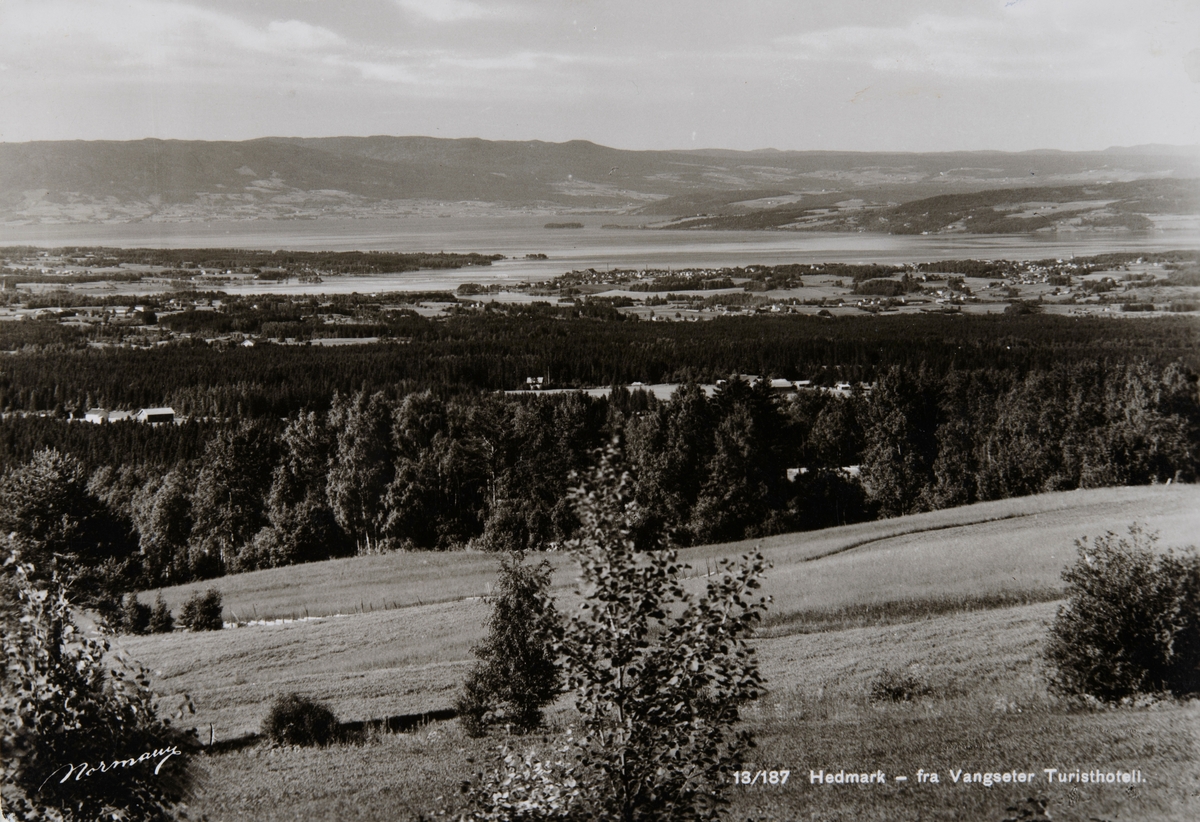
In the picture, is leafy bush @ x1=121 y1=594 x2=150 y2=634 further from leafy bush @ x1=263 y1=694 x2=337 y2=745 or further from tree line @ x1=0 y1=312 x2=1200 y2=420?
tree line @ x1=0 y1=312 x2=1200 y2=420

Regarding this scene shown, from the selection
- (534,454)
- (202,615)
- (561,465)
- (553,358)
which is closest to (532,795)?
(561,465)

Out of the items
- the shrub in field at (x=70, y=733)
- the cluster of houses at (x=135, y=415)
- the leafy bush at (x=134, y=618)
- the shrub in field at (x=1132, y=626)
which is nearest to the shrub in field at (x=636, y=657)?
the shrub in field at (x=70, y=733)

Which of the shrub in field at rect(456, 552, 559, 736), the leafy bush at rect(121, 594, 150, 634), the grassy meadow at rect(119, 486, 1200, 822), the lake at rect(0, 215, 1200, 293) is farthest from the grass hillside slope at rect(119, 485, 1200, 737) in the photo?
the lake at rect(0, 215, 1200, 293)

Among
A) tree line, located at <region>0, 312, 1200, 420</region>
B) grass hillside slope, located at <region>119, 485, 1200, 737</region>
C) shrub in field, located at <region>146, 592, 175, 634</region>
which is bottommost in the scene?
shrub in field, located at <region>146, 592, 175, 634</region>

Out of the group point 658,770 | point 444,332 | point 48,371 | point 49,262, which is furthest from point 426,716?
point 49,262

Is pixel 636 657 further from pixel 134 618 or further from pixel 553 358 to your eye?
pixel 553 358

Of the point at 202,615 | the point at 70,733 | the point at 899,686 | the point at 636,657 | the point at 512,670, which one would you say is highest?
the point at 636,657
